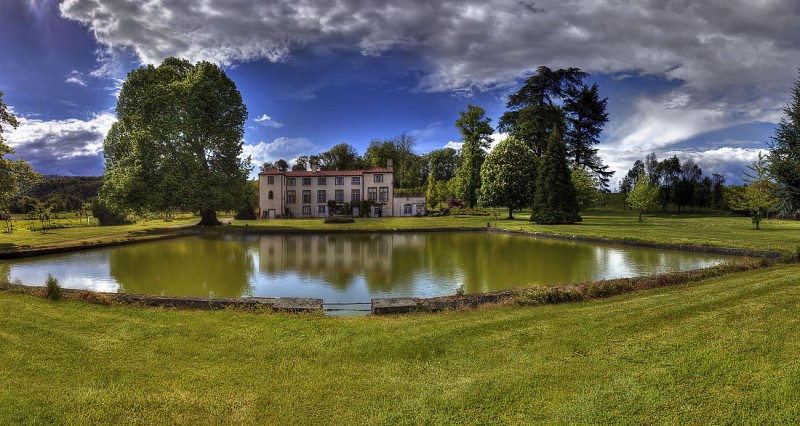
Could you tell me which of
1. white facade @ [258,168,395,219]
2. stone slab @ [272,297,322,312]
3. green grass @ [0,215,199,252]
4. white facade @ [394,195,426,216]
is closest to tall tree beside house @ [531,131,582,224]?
white facade @ [394,195,426,216]

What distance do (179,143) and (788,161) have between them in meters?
40.3

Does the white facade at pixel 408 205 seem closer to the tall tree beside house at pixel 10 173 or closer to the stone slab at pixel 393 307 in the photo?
the tall tree beside house at pixel 10 173

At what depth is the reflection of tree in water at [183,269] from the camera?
12.0 meters

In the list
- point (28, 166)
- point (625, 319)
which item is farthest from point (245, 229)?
point (625, 319)

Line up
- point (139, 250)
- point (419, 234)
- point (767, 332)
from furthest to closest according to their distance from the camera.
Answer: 1. point (419, 234)
2. point (139, 250)
3. point (767, 332)

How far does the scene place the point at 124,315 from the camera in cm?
747

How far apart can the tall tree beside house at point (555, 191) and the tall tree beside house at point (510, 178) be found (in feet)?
→ 16.3

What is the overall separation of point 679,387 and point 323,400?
12.8 feet

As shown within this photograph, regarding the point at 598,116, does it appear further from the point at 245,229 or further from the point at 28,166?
the point at 28,166

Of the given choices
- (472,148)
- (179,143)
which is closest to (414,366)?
(179,143)

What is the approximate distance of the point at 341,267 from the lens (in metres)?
16.4

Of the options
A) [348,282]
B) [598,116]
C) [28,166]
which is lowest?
[348,282]

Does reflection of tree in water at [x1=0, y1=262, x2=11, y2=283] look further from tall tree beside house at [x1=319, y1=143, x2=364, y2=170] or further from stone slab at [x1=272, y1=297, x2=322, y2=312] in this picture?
tall tree beside house at [x1=319, y1=143, x2=364, y2=170]

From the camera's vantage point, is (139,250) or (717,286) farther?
(139,250)
